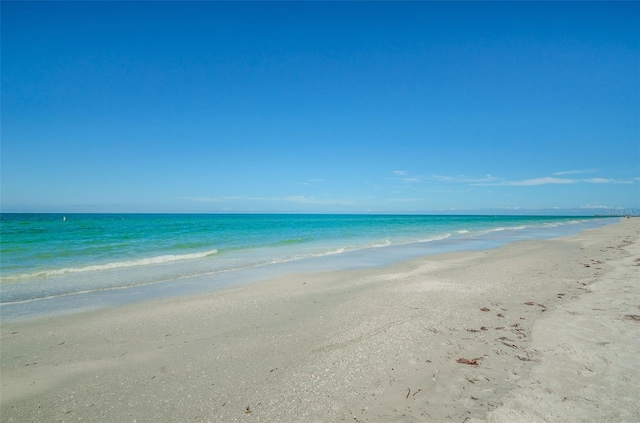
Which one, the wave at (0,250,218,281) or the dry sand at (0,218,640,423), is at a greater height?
the dry sand at (0,218,640,423)

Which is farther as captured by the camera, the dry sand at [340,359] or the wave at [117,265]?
the wave at [117,265]

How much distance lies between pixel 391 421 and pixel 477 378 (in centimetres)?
157

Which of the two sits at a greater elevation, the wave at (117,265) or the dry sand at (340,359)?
the dry sand at (340,359)

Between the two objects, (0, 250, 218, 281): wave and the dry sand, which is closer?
the dry sand

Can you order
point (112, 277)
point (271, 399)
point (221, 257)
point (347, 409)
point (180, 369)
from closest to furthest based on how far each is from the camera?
point (347, 409), point (271, 399), point (180, 369), point (112, 277), point (221, 257)

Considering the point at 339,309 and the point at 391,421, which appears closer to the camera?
the point at 391,421

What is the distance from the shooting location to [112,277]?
41.8 ft

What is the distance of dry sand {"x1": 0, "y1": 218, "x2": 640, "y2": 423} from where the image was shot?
12.6 feet

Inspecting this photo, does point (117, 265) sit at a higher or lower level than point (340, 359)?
lower

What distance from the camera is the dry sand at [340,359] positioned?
151 inches

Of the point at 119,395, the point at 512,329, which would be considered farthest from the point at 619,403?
the point at 119,395

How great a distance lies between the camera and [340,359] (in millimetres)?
5039

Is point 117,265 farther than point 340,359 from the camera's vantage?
Yes

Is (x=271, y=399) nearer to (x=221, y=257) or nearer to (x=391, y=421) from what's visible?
(x=391, y=421)
